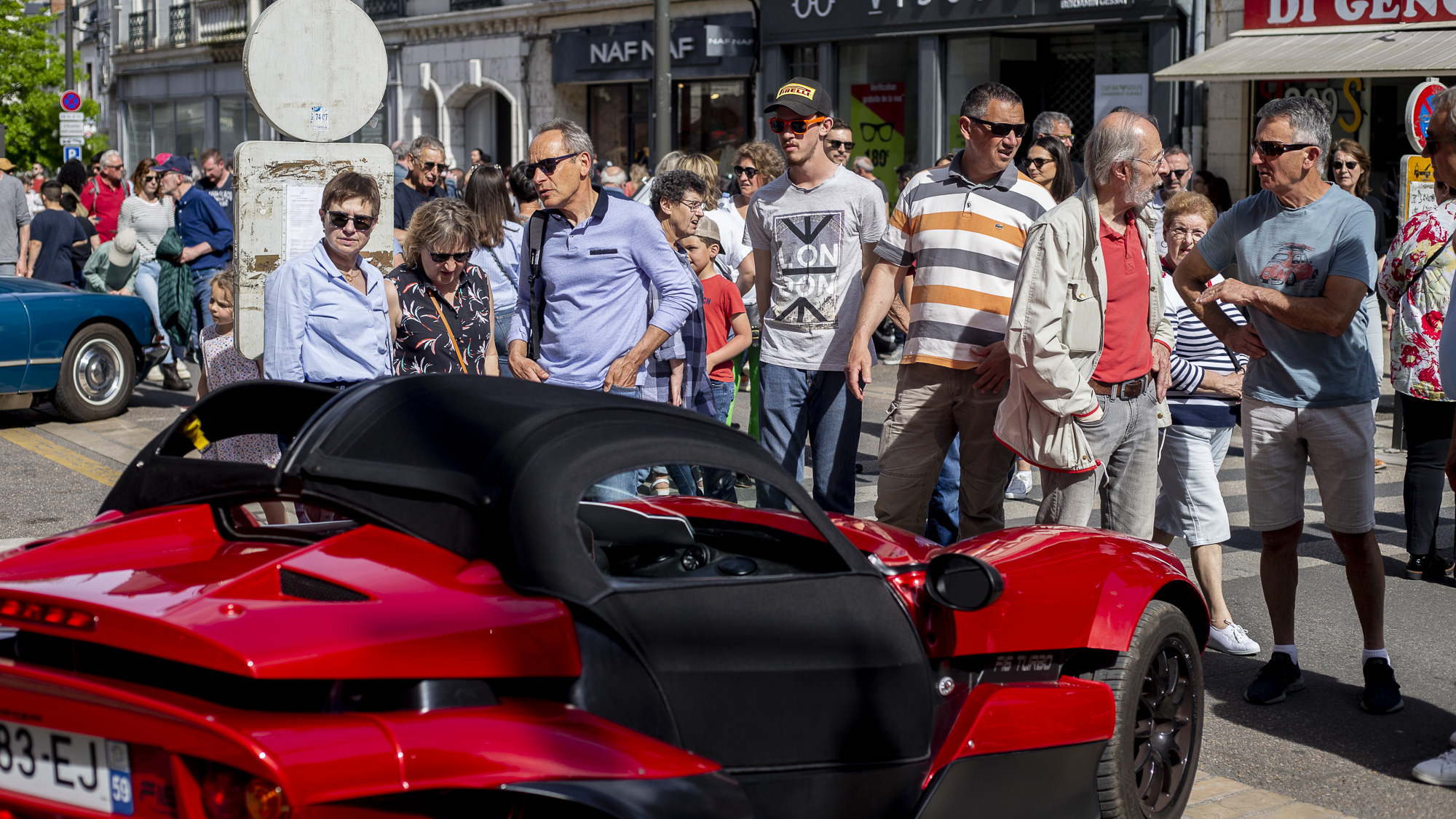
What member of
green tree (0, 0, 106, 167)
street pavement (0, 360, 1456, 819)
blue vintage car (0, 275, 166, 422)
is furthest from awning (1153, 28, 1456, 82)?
green tree (0, 0, 106, 167)

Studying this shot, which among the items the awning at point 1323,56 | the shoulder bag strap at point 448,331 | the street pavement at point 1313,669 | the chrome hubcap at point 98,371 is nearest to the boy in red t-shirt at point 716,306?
the street pavement at point 1313,669

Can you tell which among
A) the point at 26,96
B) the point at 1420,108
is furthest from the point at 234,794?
the point at 26,96

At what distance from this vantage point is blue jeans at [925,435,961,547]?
6500mm

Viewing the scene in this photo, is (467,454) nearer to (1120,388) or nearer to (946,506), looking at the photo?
(1120,388)

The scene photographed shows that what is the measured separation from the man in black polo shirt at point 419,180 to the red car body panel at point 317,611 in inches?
367

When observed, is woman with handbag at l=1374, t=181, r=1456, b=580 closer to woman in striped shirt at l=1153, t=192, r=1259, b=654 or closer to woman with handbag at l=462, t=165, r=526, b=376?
woman in striped shirt at l=1153, t=192, r=1259, b=654

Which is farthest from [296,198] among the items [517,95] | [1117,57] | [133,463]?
[517,95]

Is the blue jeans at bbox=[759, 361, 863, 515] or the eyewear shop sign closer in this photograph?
the blue jeans at bbox=[759, 361, 863, 515]

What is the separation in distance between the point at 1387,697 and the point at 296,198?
5489mm

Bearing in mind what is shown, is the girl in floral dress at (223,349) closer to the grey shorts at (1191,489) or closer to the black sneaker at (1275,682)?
the grey shorts at (1191,489)

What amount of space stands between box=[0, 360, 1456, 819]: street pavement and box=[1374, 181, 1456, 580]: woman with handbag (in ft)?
0.87

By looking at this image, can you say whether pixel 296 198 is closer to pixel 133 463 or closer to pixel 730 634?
pixel 133 463

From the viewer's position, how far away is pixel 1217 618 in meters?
5.86

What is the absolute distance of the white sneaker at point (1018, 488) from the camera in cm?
885
